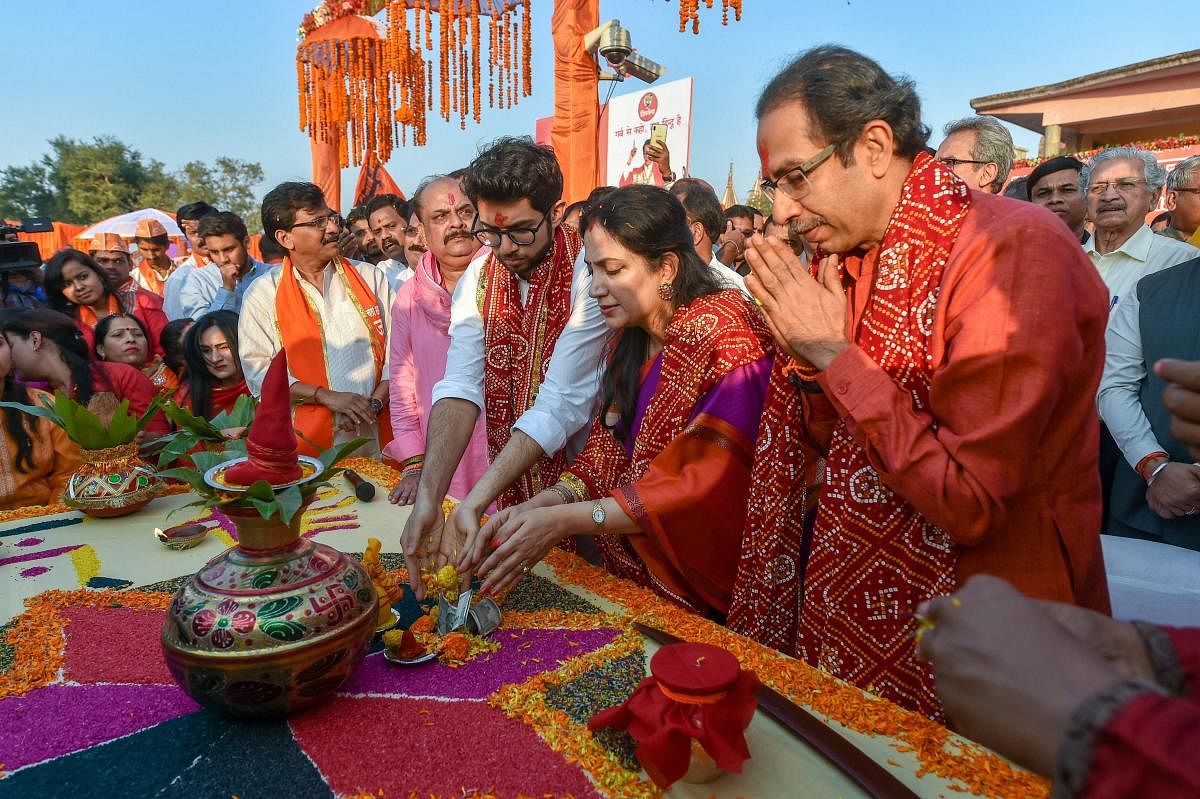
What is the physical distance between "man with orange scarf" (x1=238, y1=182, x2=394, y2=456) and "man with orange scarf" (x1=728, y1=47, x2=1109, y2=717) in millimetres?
2413

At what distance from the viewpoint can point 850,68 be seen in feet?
4.65

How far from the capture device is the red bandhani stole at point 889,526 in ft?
4.60

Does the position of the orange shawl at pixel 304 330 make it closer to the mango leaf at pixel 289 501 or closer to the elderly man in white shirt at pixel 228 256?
the elderly man in white shirt at pixel 228 256

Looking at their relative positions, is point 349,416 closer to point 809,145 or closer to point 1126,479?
point 809,145

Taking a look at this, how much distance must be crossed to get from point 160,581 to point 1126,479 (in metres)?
3.38

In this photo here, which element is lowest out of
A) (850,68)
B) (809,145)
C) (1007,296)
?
(1007,296)

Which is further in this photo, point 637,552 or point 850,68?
point 637,552

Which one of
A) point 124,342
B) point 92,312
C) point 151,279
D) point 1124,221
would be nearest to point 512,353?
point 124,342

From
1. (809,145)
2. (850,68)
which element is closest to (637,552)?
(809,145)

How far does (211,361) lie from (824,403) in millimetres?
3250

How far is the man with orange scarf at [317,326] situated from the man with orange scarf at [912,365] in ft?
7.92

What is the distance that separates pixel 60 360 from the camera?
3.33m

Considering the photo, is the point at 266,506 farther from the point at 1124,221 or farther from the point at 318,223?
the point at 1124,221

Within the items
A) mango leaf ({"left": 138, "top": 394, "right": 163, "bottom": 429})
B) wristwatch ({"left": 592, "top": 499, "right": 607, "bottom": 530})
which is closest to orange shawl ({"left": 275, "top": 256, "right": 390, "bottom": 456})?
mango leaf ({"left": 138, "top": 394, "right": 163, "bottom": 429})
